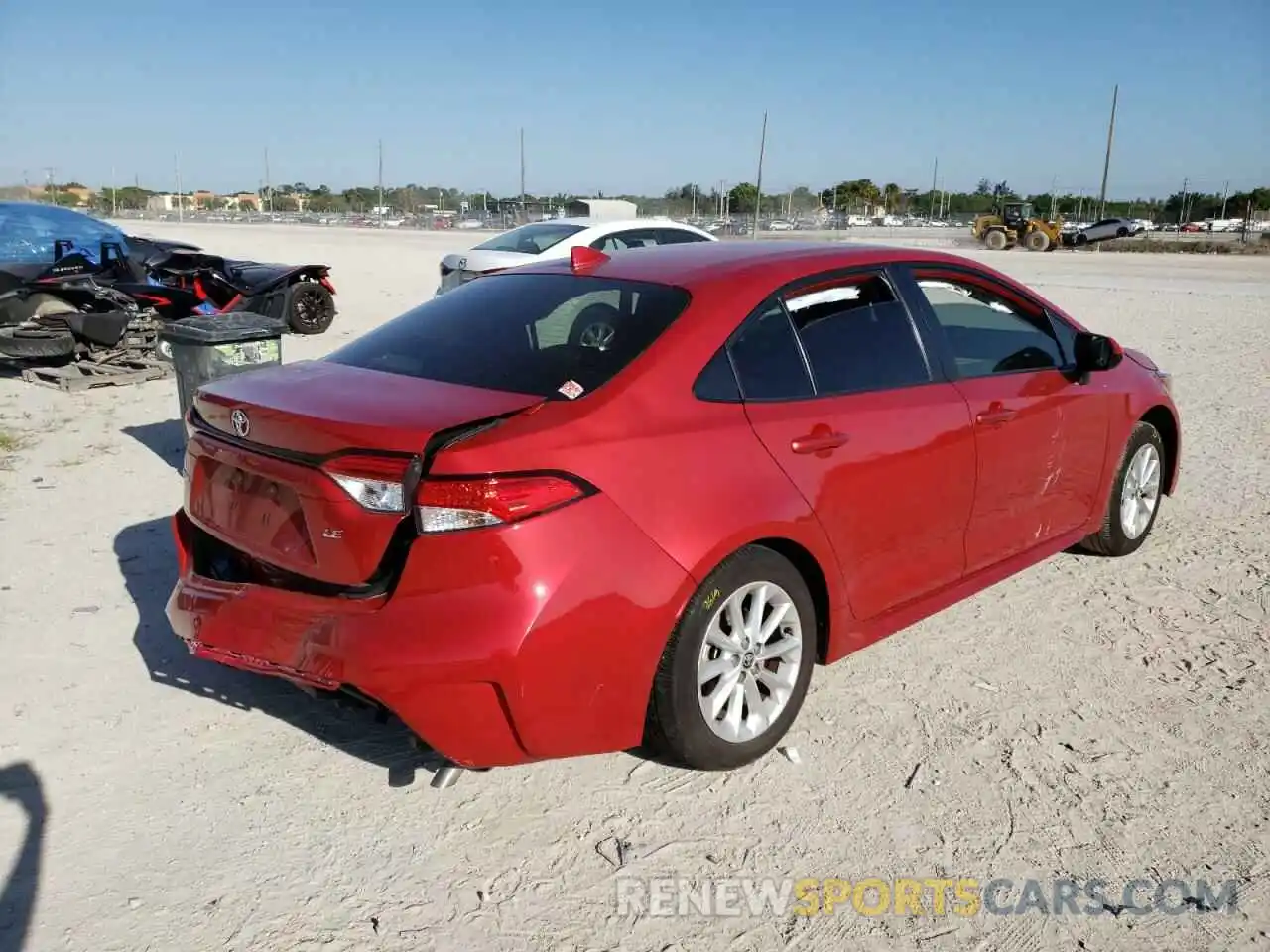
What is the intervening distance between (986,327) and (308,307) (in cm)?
1027

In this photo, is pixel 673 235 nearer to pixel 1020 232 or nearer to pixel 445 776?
pixel 445 776

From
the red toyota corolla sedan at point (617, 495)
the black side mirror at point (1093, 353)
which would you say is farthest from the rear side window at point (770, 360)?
the black side mirror at point (1093, 353)

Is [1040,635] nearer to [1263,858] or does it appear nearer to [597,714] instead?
[1263,858]

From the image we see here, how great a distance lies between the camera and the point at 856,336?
374 centimetres

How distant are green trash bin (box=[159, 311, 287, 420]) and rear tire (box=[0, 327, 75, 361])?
4133 mm

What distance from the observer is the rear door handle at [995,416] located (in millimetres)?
3998

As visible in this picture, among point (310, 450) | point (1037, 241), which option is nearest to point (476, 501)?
point (310, 450)

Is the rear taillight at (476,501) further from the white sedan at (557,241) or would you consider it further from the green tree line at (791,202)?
the green tree line at (791,202)

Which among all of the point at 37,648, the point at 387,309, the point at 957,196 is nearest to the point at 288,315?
the point at 387,309

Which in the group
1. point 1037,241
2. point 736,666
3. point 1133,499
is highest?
point 1037,241

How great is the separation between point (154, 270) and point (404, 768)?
35.1ft

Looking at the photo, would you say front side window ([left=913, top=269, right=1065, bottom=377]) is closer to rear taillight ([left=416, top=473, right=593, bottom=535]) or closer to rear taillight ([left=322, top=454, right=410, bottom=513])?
rear taillight ([left=416, top=473, right=593, bottom=535])

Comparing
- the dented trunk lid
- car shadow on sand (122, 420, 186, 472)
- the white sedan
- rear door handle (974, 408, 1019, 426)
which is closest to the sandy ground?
the dented trunk lid

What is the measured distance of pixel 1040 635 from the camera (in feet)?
14.3
